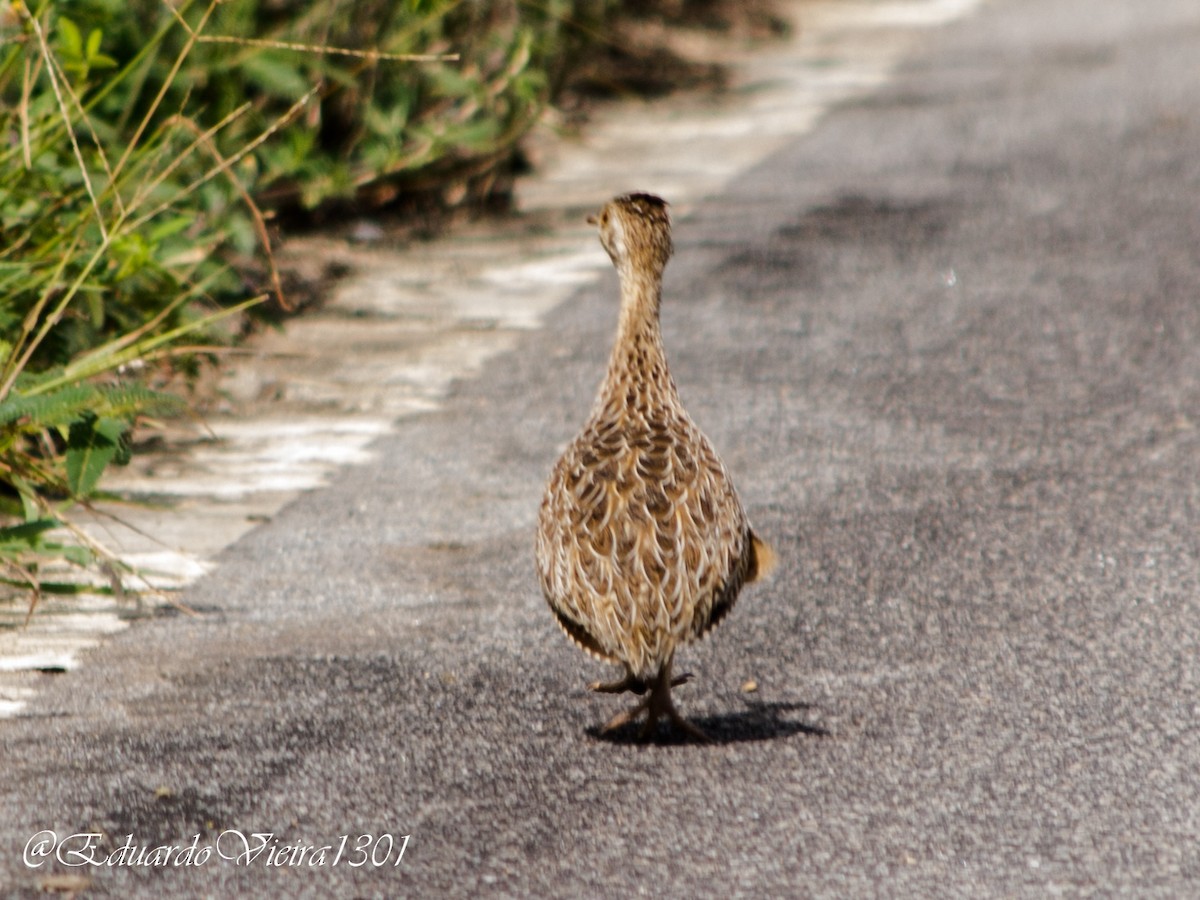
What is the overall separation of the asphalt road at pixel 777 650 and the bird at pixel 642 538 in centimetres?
31

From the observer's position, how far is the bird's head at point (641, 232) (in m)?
4.71

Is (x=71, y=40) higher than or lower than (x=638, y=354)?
higher

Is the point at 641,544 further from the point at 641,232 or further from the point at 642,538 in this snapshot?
the point at 641,232

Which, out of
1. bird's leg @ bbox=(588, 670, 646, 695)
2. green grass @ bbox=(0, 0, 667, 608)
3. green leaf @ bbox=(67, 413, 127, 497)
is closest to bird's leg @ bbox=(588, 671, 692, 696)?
bird's leg @ bbox=(588, 670, 646, 695)

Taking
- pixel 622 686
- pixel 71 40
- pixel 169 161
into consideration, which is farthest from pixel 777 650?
pixel 169 161

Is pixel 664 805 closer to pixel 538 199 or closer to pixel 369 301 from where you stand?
pixel 369 301

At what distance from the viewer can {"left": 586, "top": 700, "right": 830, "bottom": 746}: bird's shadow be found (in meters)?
4.26

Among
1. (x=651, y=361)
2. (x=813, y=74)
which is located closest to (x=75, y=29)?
(x=651, y=361)

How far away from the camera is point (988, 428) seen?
21.5 feet

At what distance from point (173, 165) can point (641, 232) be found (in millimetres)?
1545

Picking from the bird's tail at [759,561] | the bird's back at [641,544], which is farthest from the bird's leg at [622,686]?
the bird's tail at [759,561]

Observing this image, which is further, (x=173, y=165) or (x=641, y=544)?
(x=173, y=165)

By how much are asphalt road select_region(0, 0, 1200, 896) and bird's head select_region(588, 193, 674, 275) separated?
1028mm

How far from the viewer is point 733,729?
433 cm
